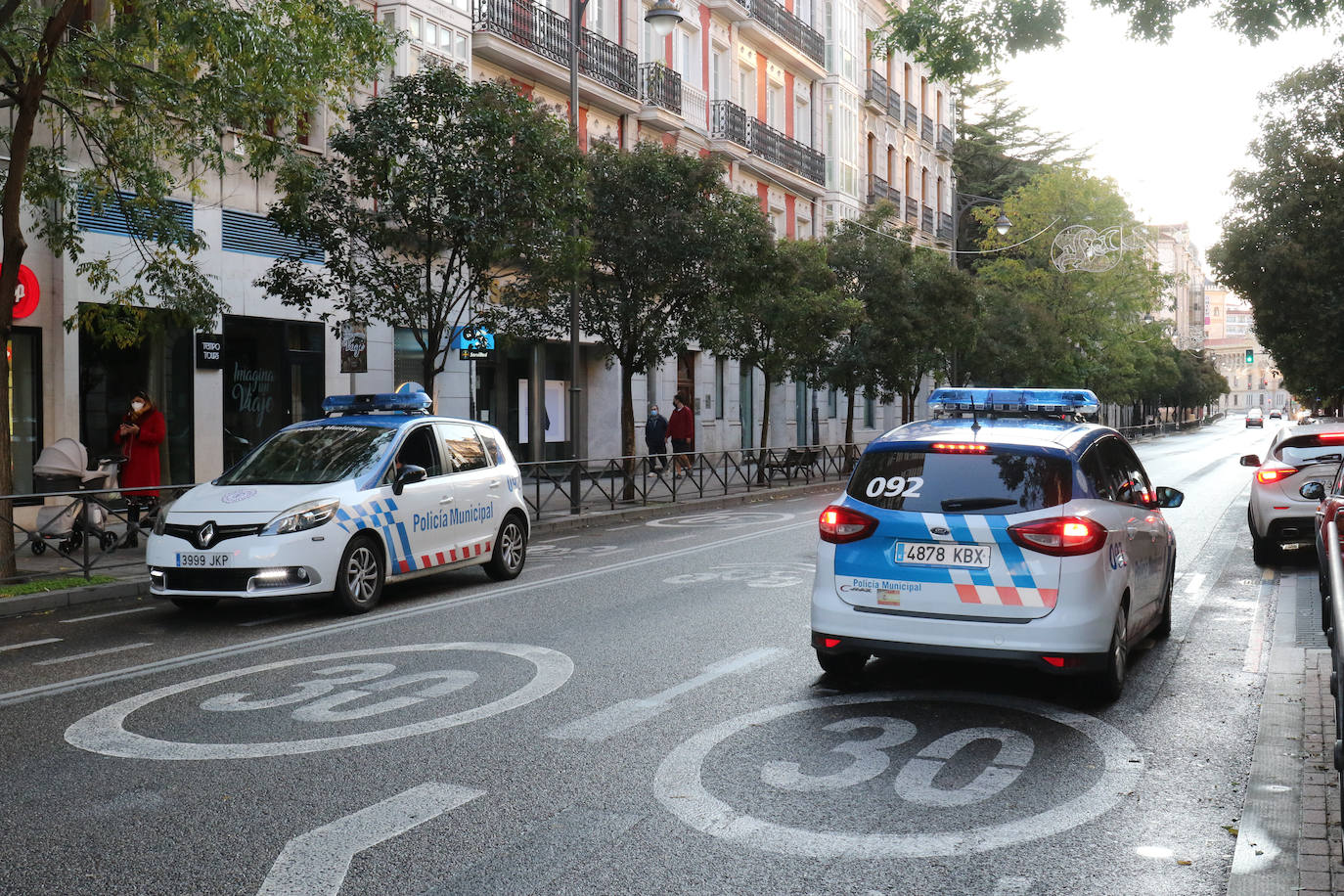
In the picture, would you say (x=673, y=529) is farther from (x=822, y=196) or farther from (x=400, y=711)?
(x=822, y=196)

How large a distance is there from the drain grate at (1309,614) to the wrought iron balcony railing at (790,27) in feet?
91.9

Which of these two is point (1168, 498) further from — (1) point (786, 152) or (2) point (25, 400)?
(1) point (786, 152)

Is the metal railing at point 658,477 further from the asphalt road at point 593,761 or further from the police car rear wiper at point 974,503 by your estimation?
the police car rear wiper at point 974,503

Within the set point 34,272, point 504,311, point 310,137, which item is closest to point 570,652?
point 34,272

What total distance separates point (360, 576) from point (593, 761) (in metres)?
5.06

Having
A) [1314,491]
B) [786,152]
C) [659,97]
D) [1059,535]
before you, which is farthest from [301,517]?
[786,152]

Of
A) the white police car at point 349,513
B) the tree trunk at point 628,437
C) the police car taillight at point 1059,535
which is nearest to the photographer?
the police car taillight at point 1059,535

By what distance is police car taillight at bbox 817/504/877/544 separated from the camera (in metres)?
6.86

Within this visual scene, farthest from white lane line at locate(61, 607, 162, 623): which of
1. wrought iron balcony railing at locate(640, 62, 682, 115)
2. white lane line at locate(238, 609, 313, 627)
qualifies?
wrought iron balcony railing at locate(640, 62, 682, 115)

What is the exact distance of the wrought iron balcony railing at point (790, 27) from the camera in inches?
1470

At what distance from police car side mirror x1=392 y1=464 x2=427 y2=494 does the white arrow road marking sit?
5.56 m

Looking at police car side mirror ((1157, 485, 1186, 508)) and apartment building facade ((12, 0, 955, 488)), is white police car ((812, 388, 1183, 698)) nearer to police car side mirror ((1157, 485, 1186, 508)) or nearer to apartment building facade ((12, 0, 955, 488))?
police car side mirror ((1157, 485, 1186, 508))

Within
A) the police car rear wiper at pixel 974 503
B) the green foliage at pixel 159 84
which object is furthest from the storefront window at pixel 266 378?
the police car rear wiper at pixel 974 503

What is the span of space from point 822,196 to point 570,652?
36798 mm
